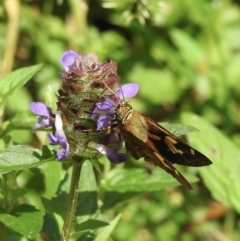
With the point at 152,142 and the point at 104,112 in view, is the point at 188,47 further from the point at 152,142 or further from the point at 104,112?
the point at 104,112

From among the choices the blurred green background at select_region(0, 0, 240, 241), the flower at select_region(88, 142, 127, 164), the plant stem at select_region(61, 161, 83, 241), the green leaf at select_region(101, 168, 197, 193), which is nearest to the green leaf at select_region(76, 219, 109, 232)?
the plant stem at select_region(61, 161, 83, 241)

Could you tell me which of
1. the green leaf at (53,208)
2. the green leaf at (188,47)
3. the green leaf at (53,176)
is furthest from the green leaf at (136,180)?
the green leaf at (188,47)

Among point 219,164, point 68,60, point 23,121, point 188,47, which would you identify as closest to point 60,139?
point 68,60

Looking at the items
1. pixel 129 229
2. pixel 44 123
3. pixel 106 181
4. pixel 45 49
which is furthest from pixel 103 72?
pixel 45 49

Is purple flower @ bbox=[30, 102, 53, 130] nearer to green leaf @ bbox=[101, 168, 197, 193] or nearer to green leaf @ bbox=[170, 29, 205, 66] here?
green leaf @ bbox=[101, 168, 197, 193]

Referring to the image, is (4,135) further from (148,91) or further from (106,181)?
(148,91)

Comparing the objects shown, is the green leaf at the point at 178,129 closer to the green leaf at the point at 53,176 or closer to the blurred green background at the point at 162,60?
the green leaf at the point at 53,176
